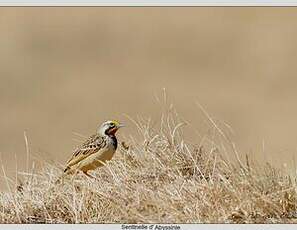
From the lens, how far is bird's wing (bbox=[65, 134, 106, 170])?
546 centimetres

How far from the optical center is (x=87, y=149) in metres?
5.52

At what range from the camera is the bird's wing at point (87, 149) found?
5457 mm

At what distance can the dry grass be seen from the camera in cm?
463

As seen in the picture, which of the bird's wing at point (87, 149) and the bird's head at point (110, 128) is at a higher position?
the bird's head at point (110, 128)

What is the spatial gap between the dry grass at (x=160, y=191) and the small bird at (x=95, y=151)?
0.08 metres

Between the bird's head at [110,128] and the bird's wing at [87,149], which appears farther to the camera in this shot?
the bird's head at [110,128]

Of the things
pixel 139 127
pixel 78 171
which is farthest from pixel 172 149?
pixel 78 171

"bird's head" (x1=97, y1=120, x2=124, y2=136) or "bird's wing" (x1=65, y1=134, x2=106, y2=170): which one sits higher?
"bird's head" (x1=97, y1=120, x2=124, y2=136)

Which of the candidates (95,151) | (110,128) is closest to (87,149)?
(95,151)

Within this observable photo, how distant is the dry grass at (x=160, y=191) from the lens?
4629mm

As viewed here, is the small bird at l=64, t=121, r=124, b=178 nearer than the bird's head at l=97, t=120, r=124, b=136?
Yes

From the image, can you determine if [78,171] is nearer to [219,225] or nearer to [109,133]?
[109,133]

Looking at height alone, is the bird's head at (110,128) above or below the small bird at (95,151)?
above

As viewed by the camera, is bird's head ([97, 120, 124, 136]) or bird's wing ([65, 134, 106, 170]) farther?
bird's head ([97, 120, 124, 136])
